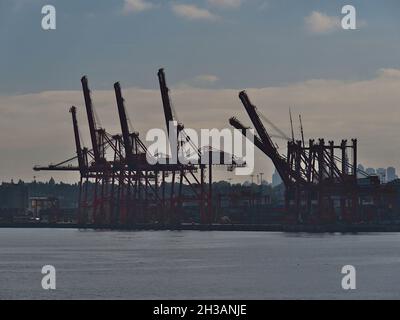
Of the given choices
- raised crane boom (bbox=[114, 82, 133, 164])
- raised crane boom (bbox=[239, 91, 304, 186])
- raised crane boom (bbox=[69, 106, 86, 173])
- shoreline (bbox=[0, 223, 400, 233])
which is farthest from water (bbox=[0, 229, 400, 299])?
raised crane boom (bbox=[69, 106, 86, 173])

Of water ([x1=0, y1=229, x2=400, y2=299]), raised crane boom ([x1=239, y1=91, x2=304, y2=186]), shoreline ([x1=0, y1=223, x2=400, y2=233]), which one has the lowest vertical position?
water ([x1=0, y1=229, x2=400, y2=299])

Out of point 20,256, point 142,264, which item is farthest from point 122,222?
Result: point 142,264

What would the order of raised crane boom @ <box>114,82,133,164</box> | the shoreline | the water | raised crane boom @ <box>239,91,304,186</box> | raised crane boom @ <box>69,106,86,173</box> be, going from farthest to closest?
raised crane boom @ <box>69,106,86,173</box> → raised crane boom @ <box>114,82,133,164</box> → the shoreline → raised crane boom @ <box>239,91,304,186</box> → the water

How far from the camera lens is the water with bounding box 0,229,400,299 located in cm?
5594

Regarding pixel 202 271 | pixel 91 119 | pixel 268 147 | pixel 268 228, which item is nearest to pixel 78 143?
pixel 91 119

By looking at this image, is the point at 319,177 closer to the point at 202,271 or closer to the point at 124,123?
the point at 124,123

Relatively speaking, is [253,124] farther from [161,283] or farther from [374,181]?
[161,283]

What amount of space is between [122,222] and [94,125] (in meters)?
16.5

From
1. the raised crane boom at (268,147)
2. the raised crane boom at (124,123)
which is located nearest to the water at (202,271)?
the raised crane boom at (268,147)

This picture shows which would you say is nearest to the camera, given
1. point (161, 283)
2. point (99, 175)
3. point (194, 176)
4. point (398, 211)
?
point (161, 283)

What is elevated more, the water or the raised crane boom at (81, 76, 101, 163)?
the raised crane boom at (81, 76, 101, 163)

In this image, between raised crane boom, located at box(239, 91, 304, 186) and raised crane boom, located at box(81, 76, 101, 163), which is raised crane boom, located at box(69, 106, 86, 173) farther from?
raised crane boom, located at box(239, 91, 304, 186)

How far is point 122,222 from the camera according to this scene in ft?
539

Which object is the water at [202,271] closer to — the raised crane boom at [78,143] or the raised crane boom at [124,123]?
the raised crane boom at [124,123]
